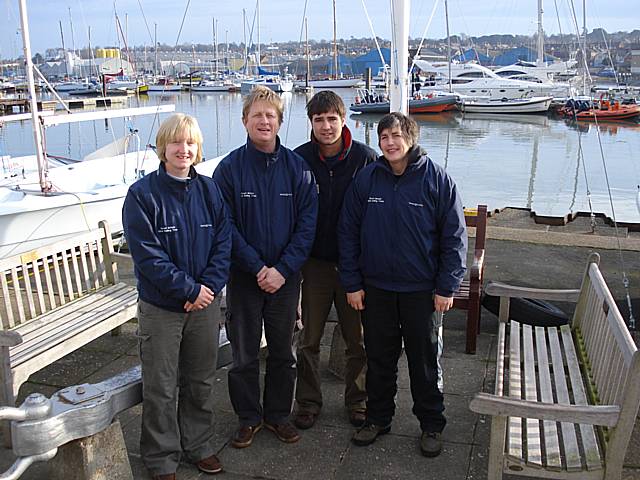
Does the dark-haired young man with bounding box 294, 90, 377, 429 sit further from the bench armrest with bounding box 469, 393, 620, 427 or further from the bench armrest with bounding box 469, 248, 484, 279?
the bench armrest with bounding box 469, 248, 484, 279

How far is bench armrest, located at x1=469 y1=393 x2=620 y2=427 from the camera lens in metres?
2.83

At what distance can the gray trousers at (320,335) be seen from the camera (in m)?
3.81

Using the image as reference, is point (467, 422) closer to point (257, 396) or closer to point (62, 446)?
point (257, 396)

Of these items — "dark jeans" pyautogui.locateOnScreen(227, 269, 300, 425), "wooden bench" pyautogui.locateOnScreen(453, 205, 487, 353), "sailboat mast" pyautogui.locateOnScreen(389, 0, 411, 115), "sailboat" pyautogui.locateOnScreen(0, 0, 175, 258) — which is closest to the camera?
"dark jeans" pyautogui.locateOnScreen(227, 269, 300, 425)

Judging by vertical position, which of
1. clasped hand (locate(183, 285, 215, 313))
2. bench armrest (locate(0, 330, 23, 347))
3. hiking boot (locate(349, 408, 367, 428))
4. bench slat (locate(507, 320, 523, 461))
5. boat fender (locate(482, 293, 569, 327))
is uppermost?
clasped hand (locate(183, 285, 215, 313))

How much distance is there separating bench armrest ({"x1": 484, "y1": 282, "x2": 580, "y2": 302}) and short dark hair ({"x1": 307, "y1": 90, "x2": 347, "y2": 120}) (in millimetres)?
1774

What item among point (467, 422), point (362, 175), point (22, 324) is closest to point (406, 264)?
point (362, 175)

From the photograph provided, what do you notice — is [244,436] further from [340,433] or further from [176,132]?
[176,132]

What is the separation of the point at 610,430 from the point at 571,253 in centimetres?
513

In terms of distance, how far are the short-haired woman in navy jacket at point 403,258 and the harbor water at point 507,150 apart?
5.39 meters

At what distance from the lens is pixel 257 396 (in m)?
3.75

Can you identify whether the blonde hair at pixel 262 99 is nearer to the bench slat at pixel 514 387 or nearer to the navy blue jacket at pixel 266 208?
the navy blue jacket at pixel 266 208

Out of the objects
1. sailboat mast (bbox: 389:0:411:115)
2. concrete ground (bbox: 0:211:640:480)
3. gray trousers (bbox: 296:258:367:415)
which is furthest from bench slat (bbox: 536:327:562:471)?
sailboat mast (bbox: 389:0:411:115)

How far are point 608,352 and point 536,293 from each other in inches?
46.3
